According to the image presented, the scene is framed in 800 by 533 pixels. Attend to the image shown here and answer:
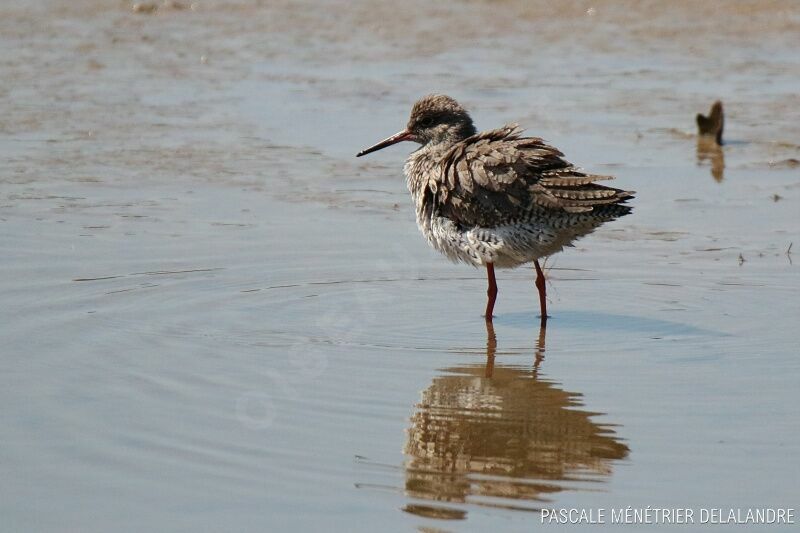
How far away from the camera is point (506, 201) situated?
27.2ft

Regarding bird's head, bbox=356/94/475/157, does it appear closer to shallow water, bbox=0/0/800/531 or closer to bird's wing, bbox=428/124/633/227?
bird's wing, bbox=428/124/633/227

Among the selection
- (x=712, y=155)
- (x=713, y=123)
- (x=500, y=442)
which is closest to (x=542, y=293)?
(x=500, y=442)

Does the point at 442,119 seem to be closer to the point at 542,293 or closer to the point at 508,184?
the point at 508,184

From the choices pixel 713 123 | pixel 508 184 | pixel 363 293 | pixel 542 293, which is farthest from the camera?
pixel 713 123

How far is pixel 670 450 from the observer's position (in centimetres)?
604

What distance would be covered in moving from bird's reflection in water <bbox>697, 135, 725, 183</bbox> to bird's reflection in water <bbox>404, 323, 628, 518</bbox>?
4954 mm

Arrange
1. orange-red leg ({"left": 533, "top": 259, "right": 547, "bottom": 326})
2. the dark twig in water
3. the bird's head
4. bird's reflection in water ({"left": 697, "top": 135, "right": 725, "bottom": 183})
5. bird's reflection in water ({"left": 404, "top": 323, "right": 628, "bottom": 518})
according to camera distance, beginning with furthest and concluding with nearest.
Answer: the dark twig in water
bird's reflection in water ({"left": 697, "top": 135, "right": 725, "bottom": 183})
the bird's head
orange-red leg ({"left": 533, "top": 259, "right": 547, "bottom": 326})
bird's reflection in water ({"left": 404, "top": 323, "right": 628, "bottom": 518})

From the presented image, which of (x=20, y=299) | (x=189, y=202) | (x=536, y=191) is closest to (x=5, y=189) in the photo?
(x=189, y=202)

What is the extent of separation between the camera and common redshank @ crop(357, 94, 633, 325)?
8078 millimetres

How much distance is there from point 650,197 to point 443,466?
5.59m

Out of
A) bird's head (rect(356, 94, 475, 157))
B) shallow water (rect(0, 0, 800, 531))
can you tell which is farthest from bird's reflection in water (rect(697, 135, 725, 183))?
bird's head (rect(356, 94, 475, 157))

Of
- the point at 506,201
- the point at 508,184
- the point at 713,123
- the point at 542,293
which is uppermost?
the point at 713,123

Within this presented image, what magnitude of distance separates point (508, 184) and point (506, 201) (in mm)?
105

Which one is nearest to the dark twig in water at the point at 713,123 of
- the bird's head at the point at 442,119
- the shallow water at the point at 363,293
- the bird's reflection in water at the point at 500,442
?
the shallow water at the point at 363,293
